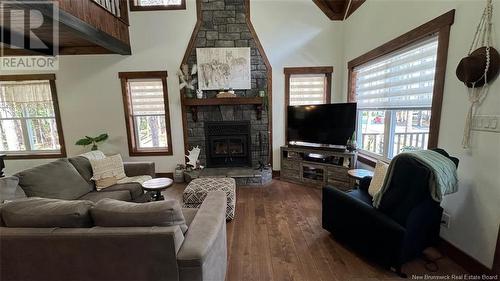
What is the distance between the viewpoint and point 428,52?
91.3 inches

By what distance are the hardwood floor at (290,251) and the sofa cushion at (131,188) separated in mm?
1241

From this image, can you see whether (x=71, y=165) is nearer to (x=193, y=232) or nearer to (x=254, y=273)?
(x=193, y=232)

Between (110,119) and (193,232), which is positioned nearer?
(193,232)

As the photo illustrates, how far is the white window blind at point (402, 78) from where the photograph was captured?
232 centimetres

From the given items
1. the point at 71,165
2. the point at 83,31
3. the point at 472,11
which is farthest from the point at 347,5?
the point at 71,165

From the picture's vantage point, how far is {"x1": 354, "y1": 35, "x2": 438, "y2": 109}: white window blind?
7.62 ft

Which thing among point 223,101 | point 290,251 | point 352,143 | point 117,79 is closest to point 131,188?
point 290,251

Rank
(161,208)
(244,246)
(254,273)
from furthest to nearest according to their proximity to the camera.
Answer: (244,246)
(254,273)
(161,208)

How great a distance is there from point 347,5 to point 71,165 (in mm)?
4909

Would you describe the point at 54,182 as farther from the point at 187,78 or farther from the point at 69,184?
the point at 187,78

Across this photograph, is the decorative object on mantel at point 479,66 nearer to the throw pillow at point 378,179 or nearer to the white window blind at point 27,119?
the throw pillow at point 378,179

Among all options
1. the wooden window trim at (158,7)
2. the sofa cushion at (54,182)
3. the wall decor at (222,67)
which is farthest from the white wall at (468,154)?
the sofa cushion at (54,182)

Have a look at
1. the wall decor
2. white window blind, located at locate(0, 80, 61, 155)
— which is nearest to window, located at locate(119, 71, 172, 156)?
the wall decor

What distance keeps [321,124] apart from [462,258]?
95.1 inches
